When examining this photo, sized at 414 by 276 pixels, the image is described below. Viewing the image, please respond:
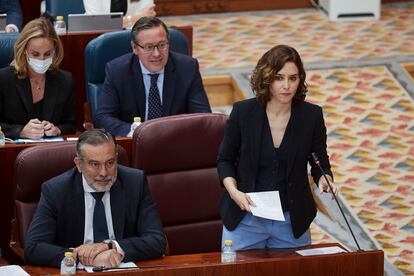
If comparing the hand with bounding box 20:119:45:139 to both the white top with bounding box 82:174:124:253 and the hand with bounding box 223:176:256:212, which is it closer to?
the white top with bounding box 82:174:124:253

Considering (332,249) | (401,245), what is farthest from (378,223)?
(332,249)

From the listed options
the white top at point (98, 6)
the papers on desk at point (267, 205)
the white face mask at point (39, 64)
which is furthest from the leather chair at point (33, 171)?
the white top at point (98, 6)

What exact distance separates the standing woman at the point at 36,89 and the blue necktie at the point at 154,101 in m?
0.35

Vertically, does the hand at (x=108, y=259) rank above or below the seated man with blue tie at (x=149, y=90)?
below

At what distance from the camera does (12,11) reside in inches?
245

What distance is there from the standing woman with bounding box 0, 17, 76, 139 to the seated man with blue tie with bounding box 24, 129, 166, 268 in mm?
987

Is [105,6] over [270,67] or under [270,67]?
under

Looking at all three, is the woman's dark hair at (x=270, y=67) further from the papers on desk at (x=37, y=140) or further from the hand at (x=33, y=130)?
the hand at (x=33, y=130)

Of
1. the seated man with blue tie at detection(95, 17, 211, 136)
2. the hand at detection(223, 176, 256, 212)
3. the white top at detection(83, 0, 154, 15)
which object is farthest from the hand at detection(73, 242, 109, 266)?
the white top at detection(83, 0, 154, 15)

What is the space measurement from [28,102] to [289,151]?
158 centimetres

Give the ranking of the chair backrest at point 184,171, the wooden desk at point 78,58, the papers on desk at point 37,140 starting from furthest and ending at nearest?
the wooden desk at point 78,58
the papers on desk at point 37,140
the chair backrest at point 184,171

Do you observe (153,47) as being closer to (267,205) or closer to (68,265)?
(267,205)

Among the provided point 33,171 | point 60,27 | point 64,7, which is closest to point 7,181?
point 33,171

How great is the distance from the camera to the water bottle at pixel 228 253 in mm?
3588
